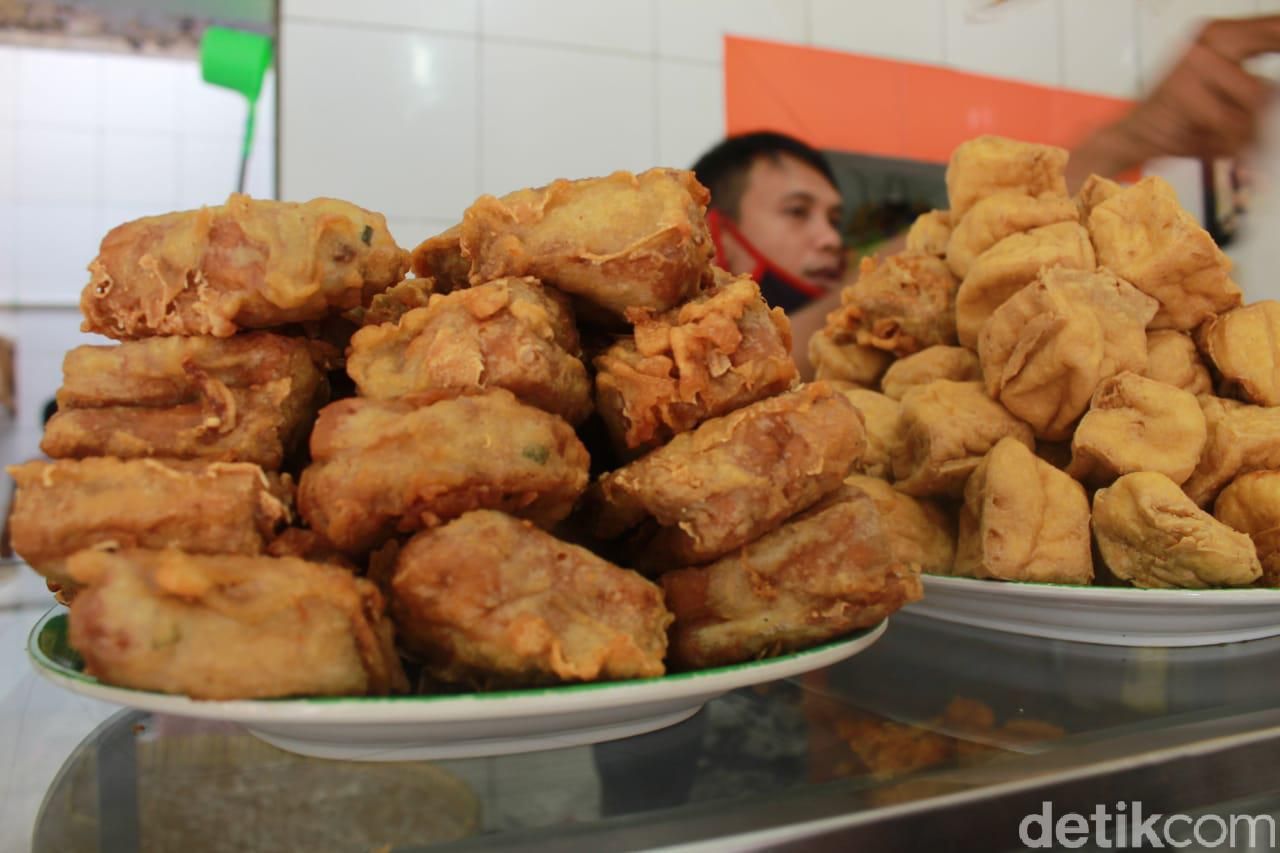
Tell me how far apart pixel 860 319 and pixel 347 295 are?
3.09 ft

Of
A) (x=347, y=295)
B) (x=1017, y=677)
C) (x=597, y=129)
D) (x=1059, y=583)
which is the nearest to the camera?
(x=347, y=295)

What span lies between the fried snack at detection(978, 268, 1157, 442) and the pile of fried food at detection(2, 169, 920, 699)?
1.53 feet

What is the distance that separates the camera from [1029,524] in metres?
1.18

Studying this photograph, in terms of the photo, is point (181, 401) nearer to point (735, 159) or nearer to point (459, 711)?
point (459, 711)

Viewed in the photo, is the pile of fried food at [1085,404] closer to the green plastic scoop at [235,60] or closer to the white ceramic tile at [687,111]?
A: the white ceramic tile at [687,111]

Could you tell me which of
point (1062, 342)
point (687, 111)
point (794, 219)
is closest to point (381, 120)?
point (687, 111)

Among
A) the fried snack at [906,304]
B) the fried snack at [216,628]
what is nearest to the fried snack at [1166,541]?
the fried snack at [906,304]

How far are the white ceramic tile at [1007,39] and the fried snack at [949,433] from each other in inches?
104


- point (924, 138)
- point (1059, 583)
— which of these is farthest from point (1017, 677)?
point (924, 138)

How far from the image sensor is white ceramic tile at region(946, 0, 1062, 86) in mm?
3549

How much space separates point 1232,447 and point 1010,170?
527 millimetres

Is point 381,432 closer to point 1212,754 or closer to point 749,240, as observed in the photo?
point 1212,754

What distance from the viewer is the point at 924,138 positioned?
11.4 ft

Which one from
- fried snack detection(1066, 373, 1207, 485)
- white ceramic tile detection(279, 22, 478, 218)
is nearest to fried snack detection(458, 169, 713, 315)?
fried snack detection(1066, 373, 1207, 485)
